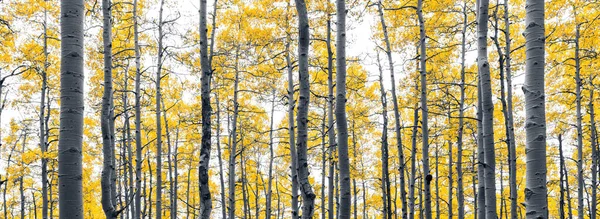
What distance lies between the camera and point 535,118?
366 cm

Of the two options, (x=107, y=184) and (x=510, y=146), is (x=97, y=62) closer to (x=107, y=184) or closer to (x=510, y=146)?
(x=107, y=184)

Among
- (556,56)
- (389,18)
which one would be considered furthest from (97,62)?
(556,56)

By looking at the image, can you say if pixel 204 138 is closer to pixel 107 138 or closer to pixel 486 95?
pixel 107 138

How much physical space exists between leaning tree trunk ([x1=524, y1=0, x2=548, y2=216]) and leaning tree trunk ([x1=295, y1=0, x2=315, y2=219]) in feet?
9.12

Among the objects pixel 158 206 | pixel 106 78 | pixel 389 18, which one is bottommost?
pixel 158 206

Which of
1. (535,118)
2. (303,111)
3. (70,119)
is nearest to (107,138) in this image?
(303,111)

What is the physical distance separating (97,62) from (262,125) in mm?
9394

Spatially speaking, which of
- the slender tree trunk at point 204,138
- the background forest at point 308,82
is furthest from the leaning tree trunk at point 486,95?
the slender tree trunk at point 204,138

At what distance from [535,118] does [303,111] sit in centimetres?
312

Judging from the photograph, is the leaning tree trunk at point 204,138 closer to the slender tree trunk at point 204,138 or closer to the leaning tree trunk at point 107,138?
the slender tree trunk at point 204,138

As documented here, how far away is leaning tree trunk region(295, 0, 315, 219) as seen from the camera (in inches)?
227

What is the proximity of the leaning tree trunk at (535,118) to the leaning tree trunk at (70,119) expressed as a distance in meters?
3.49

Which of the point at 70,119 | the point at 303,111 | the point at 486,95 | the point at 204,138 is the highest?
the point at 486,95

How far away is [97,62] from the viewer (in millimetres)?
12867
